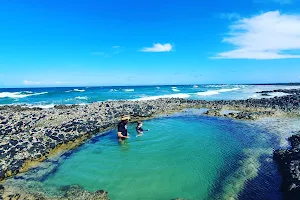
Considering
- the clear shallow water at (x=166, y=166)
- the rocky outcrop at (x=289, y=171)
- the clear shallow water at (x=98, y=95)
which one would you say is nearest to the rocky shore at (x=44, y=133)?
the clear shallow water at (x=166, y=166)

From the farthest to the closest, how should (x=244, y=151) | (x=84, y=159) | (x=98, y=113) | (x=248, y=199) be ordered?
(x=98, y=113)
(x=244, y=151)
(x=84, y=159)
(x=248, y=199)

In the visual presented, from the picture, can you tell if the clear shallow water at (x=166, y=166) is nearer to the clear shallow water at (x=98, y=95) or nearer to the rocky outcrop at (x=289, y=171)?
the rocky outcrop at (x=289, y=171)

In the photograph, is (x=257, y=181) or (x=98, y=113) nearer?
(x=257, y=181)

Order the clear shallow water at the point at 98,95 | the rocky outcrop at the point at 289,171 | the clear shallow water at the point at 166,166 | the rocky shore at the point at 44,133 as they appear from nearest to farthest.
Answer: the rocky outcrop at the point at 289,171
the clear shallow water at the point at 166,166
the rocky shore at the point at 44,133
the clear shallow water at the point at 98,95

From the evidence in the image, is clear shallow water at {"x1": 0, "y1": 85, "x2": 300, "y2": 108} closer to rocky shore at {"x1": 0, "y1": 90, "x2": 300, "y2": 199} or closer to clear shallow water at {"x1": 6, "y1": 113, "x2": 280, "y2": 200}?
rocky shore at {"x1": 0, "y1": 90, "x2": 300, "y2": 199}

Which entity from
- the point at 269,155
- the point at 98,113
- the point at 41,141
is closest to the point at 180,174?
the point at 269,155

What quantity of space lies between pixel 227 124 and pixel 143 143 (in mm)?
9723

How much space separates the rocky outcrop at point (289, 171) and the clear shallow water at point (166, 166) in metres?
A: 0.56

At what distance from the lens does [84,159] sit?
1337cm

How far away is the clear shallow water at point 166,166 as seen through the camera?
32.0ft

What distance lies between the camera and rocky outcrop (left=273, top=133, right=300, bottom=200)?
9.02 m

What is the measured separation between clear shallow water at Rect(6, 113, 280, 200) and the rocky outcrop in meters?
0.56

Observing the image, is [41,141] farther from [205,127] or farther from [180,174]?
[205,127]

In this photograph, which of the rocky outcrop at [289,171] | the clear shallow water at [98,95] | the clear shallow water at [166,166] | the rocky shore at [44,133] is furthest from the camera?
the clear shallow water at [98,95]
